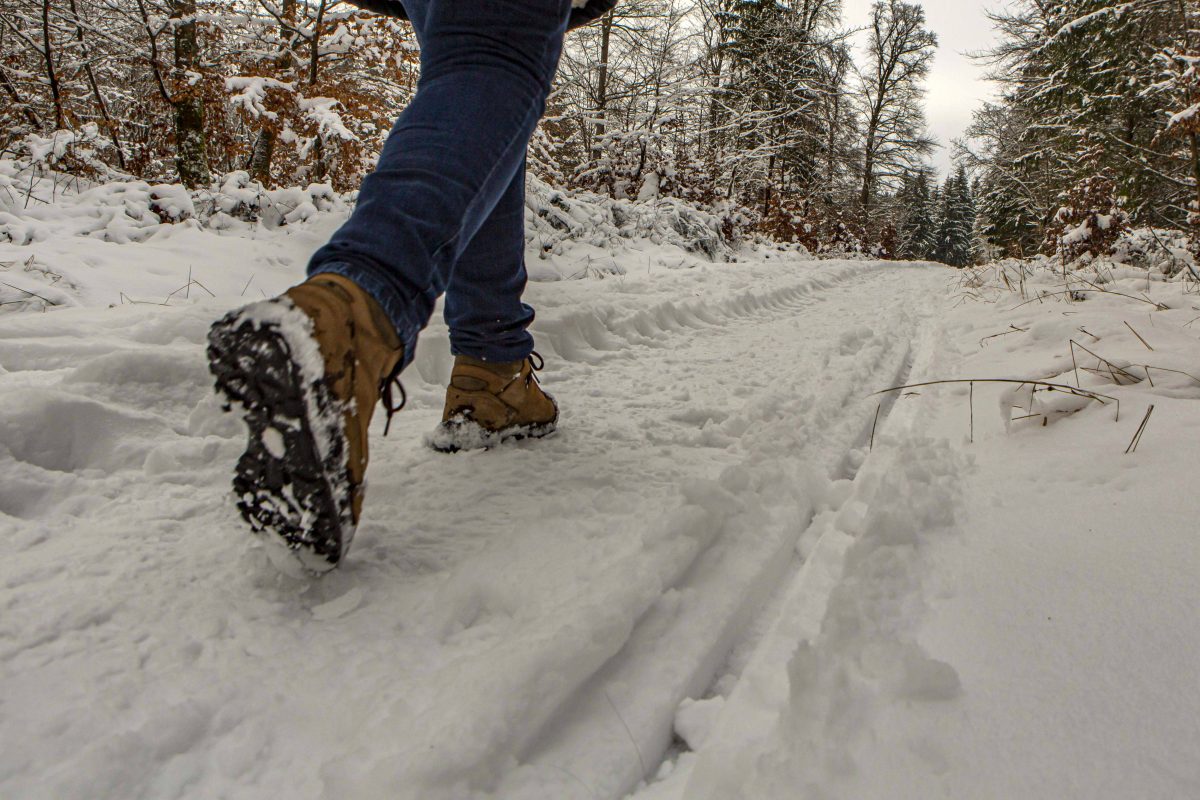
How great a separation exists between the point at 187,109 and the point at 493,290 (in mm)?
5025

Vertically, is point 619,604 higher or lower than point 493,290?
lower

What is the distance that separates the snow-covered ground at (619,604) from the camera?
0.58m

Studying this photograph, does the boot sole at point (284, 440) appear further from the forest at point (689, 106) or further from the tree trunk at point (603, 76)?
the tree trunk at point (603, 76)

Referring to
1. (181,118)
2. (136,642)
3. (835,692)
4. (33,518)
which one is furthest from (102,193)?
(835,692)

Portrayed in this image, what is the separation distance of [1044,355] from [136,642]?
2353 mm

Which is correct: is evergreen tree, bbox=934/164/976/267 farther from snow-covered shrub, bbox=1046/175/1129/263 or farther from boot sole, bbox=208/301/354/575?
boot sole, bbox=208/301/354/575

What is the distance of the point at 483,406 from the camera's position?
4.46 feet

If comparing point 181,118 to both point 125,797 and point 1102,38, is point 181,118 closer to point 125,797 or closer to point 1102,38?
point 125,797

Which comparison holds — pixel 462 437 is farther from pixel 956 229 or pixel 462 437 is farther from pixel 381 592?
pixel 956 229

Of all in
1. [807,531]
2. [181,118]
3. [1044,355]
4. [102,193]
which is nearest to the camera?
[807,531]

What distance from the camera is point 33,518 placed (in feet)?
3.09

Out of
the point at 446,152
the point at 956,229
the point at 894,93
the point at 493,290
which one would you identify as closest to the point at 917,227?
the point at 956,229

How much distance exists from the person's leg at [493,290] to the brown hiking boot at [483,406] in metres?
0.03

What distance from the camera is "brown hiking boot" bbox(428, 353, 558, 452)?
1345 millimetres
